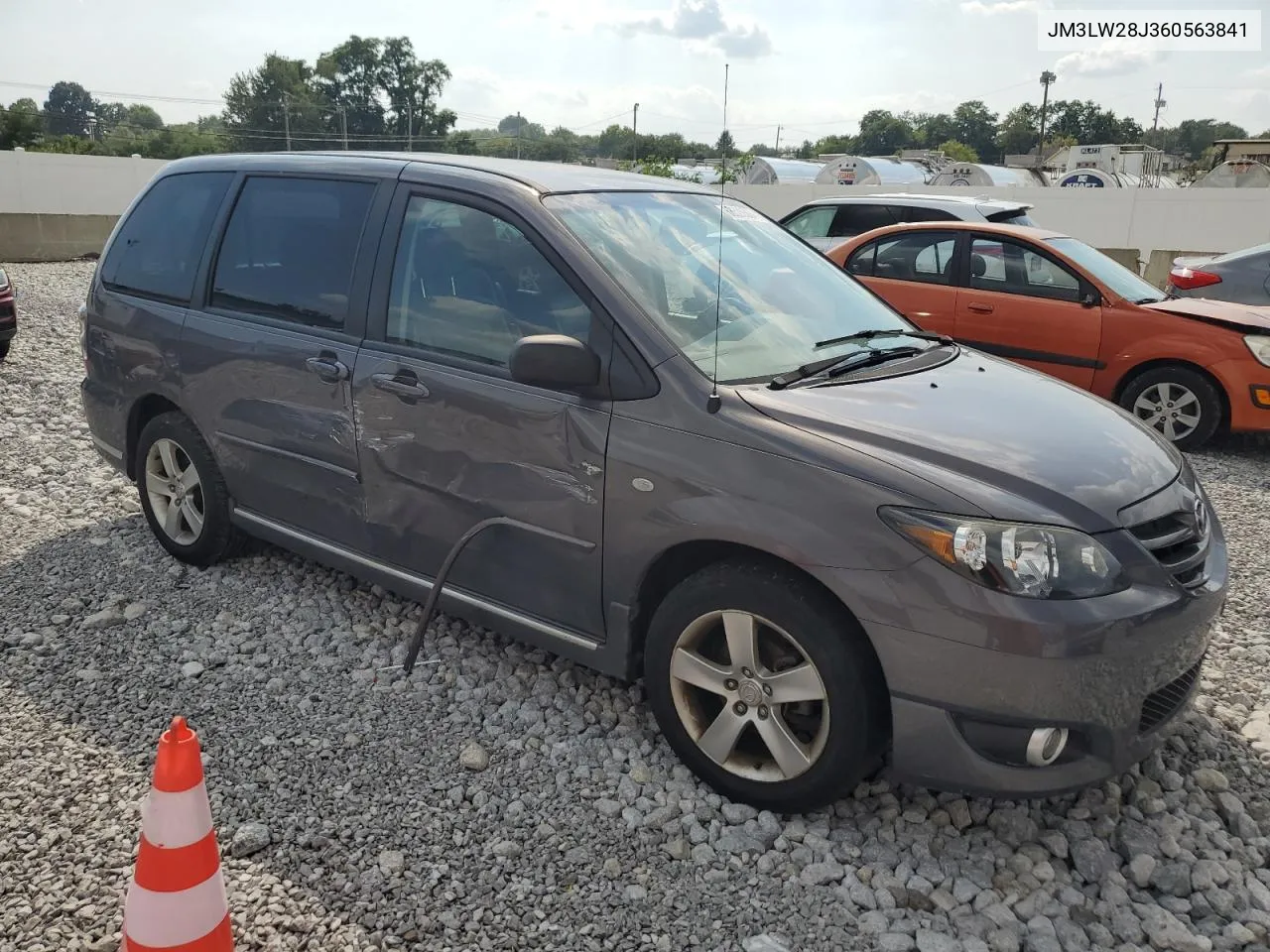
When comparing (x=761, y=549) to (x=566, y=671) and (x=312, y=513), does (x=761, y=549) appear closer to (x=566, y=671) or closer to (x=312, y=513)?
(x=566, y=671)

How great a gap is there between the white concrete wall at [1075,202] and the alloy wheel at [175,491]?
16.1 meters

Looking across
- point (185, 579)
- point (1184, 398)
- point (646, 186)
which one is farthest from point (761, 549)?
point (1184, 398)

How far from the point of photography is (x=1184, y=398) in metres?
7.11

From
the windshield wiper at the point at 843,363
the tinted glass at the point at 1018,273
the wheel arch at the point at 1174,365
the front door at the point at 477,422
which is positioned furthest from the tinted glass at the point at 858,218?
the front door at the point at 477,422

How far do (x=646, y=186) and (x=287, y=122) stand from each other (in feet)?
287

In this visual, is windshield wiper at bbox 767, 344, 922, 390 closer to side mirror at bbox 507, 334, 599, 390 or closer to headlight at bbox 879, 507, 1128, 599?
side mirror at bbox 507, 334, 599, 390

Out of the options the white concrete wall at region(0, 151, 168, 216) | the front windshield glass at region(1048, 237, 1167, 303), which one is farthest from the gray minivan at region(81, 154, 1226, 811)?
the white concrete wall at region(0, 151, 168, 216)

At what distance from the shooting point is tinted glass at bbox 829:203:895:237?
1084 cm

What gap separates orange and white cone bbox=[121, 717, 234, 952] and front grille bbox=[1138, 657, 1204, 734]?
229 cm

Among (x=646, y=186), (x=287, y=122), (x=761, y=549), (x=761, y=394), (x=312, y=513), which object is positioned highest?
(x=287, y=122)

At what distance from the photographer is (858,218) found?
1098 centimetres

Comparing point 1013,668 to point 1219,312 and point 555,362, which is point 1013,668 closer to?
point 555,362

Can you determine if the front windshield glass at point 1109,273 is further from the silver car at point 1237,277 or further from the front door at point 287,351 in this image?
the front door at point 287,351

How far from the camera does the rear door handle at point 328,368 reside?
143 inches
